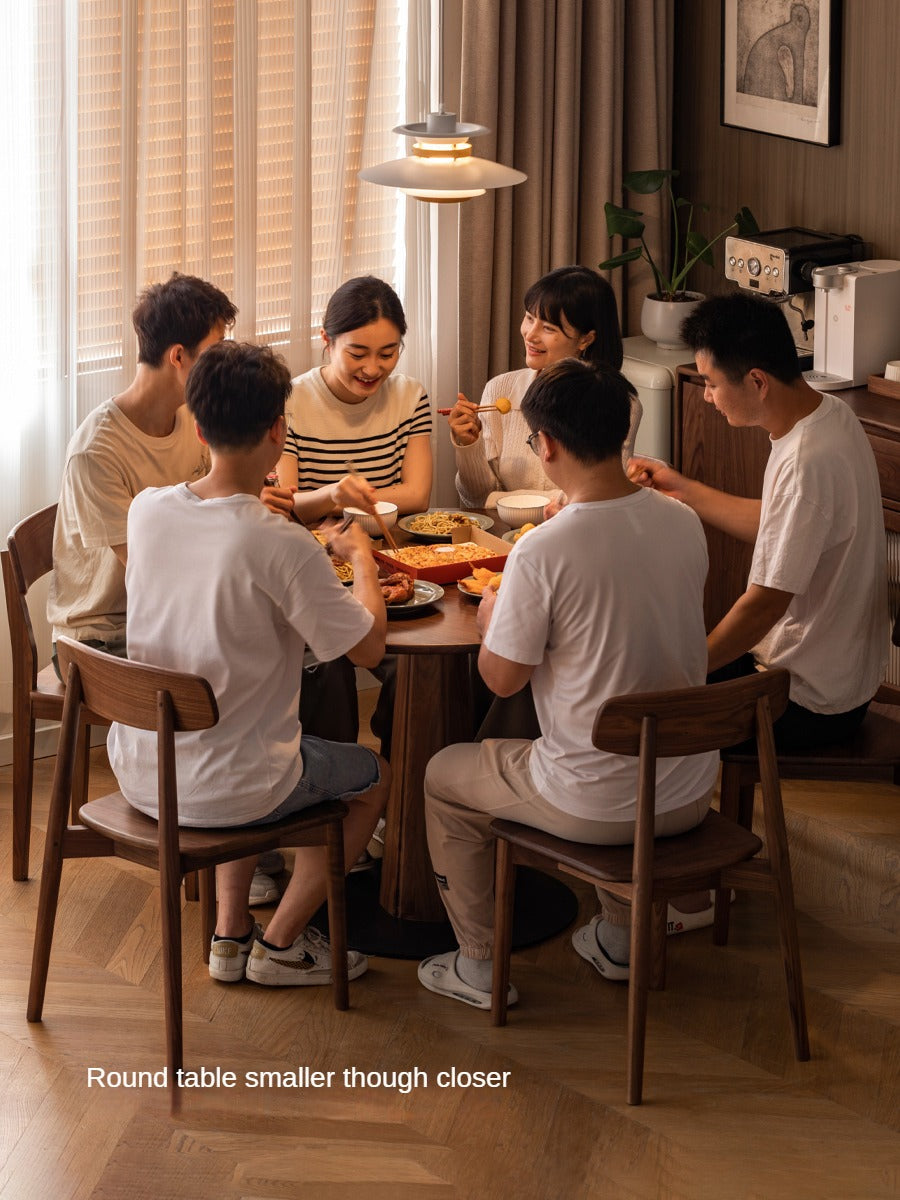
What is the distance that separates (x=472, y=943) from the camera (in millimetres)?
2928

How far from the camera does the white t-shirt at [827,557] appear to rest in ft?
9.30

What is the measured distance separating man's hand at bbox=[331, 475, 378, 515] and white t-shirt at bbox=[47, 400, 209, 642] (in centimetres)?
36

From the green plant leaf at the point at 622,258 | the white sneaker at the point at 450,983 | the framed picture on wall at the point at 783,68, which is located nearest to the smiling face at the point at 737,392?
the white sneaker at the point at 450,983

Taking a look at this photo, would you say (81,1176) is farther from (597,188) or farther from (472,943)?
(597,188)

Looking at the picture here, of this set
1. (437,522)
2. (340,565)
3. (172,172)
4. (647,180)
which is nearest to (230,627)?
(340,565)

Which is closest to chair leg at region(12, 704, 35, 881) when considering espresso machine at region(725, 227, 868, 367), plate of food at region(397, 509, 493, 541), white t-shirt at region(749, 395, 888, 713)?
plate of food at region(397, 509, 493, 541)

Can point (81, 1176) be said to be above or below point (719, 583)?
below

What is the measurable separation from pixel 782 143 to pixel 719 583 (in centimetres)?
127

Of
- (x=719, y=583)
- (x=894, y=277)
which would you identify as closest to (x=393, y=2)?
(x=894, y=277)

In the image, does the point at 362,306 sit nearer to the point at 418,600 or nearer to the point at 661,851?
the point at 418,600

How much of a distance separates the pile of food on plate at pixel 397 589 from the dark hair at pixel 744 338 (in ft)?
2.40

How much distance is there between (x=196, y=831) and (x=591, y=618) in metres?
0.78

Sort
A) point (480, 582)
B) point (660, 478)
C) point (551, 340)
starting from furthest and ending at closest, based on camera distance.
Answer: point (551, 340) < point (660, 478) < point (480, 582)

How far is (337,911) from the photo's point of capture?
2.82 meters
